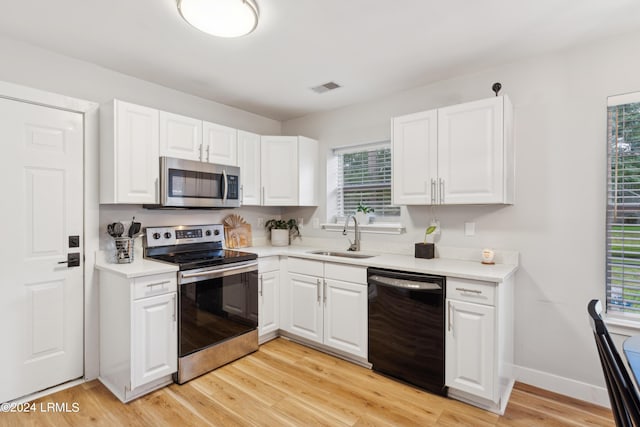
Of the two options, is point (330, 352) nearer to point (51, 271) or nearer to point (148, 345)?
point (148, 345)

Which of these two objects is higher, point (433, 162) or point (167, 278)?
point (433, 162)

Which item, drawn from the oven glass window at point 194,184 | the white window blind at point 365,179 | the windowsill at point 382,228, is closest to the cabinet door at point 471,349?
the windowsill at point 382,228

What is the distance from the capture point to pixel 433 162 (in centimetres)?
258

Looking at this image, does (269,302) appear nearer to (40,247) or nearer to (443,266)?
(443,266)

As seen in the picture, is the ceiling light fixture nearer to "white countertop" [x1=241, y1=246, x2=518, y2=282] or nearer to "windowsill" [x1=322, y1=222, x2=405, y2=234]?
"white countertop" [x1=241, y1=246, x2=518, y2=282]

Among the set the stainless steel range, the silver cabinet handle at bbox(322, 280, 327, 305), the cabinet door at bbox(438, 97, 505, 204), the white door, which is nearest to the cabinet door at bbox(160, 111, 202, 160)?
the white door

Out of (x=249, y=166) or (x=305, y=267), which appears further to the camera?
(x=249, y=166)

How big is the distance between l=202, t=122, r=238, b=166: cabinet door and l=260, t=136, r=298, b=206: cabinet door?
42cm

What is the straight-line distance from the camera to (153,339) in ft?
7.41

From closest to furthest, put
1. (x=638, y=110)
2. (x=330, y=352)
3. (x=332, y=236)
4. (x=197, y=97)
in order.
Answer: (x=638, y=110), (x=330, y=352), (x=197, y=97), (x=332, y=236)

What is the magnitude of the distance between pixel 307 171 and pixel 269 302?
1.49m

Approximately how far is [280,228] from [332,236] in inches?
26.1

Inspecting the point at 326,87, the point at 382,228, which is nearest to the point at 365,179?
the point at 382,228

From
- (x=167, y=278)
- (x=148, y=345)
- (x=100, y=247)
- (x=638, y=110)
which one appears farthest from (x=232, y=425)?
(x=638, y=110)
